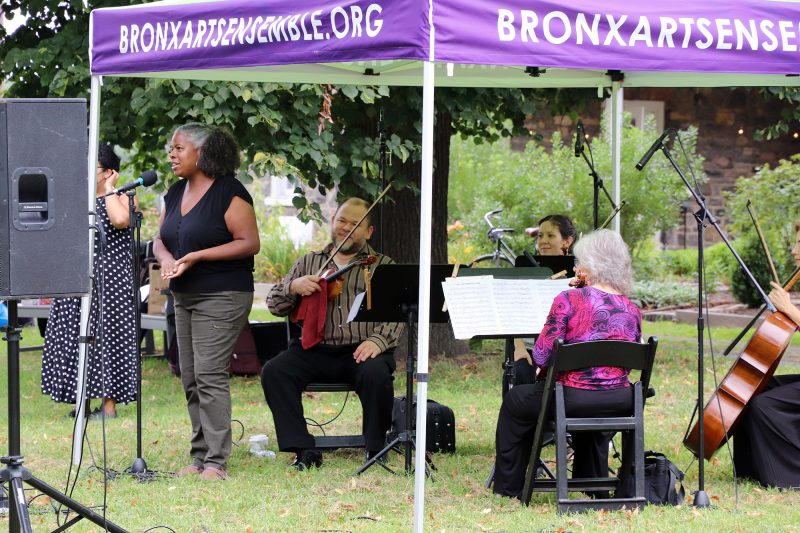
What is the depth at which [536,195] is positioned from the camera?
13938 mm

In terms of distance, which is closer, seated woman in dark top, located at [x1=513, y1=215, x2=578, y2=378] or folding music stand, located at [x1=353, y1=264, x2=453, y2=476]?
folding music stand, located at [x1=353, y1=264, x2=453, y2=476]

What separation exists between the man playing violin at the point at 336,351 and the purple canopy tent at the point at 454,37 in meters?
1.52

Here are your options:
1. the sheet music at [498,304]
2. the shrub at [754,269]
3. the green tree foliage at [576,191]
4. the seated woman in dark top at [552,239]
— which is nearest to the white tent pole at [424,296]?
the sheet music at [498,304]

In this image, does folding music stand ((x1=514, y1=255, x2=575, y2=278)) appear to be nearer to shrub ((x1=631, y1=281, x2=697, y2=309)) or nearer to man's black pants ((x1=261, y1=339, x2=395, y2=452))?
man's black pants ((x1=261, y1=339, x2=395, y2=452))

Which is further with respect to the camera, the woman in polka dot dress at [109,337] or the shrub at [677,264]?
the shrub at [677,264]

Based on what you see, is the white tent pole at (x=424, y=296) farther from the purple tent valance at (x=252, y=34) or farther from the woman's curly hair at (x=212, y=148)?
the woman's curly hair at (x=212, y=148)

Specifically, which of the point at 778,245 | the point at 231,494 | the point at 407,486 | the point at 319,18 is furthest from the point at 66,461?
the point at 778,245

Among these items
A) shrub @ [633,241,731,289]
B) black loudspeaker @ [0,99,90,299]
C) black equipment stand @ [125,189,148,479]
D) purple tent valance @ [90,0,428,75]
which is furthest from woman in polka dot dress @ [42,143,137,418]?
shrub @ [633,241,731,289]

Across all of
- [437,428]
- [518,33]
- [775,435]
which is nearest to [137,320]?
[437,428]

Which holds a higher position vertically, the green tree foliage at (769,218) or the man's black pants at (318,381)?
the green tree foliage at (769,218)

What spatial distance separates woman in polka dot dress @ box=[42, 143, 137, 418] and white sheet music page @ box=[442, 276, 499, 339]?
10.1 ft

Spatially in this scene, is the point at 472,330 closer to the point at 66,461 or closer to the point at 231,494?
the point at 231,494

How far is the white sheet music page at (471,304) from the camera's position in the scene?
5.28 metres

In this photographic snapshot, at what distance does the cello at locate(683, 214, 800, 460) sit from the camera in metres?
5.48
